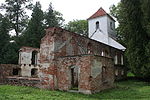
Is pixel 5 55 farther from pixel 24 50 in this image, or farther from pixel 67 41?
pixel 67 41

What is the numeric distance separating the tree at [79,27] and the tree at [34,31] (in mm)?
14034

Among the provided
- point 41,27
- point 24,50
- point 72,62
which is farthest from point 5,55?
point 72,62

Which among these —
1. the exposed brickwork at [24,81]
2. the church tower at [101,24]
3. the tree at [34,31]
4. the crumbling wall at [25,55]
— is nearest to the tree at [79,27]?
the tree at [34,31]

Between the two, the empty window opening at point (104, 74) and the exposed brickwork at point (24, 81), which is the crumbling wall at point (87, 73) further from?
the exposed brickwork at point (24, 81)

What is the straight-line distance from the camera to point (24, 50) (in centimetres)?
2895

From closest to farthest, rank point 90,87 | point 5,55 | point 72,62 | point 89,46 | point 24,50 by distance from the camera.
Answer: point 90,87 → point 72,62 → point 89,46 → point 24,50 → point 5,55

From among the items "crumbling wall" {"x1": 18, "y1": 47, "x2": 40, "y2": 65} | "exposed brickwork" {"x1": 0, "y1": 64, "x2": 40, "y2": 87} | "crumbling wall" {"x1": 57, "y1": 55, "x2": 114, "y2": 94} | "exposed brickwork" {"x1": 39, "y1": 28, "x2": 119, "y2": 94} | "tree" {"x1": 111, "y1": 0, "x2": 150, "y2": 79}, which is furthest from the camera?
"crumbling wall" {"x1": 18, "y1": 47, "x2": 40, "y2": 65}

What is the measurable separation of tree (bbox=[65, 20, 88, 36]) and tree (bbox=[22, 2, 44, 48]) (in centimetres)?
1403

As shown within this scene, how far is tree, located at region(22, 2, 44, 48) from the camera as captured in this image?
36.7 meters

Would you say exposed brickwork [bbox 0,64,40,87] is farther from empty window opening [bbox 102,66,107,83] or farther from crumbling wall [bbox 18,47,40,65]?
crumbling wall [bbox 18,47,40,65]

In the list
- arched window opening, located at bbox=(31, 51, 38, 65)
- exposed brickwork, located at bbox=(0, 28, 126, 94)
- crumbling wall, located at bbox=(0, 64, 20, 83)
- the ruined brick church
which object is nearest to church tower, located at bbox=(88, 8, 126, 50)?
arched window opening, located at bbox=(31, 51, 38, 65)

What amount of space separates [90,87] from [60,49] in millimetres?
4427

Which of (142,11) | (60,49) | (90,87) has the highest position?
(142,11)

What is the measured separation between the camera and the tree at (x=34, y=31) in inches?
1446
